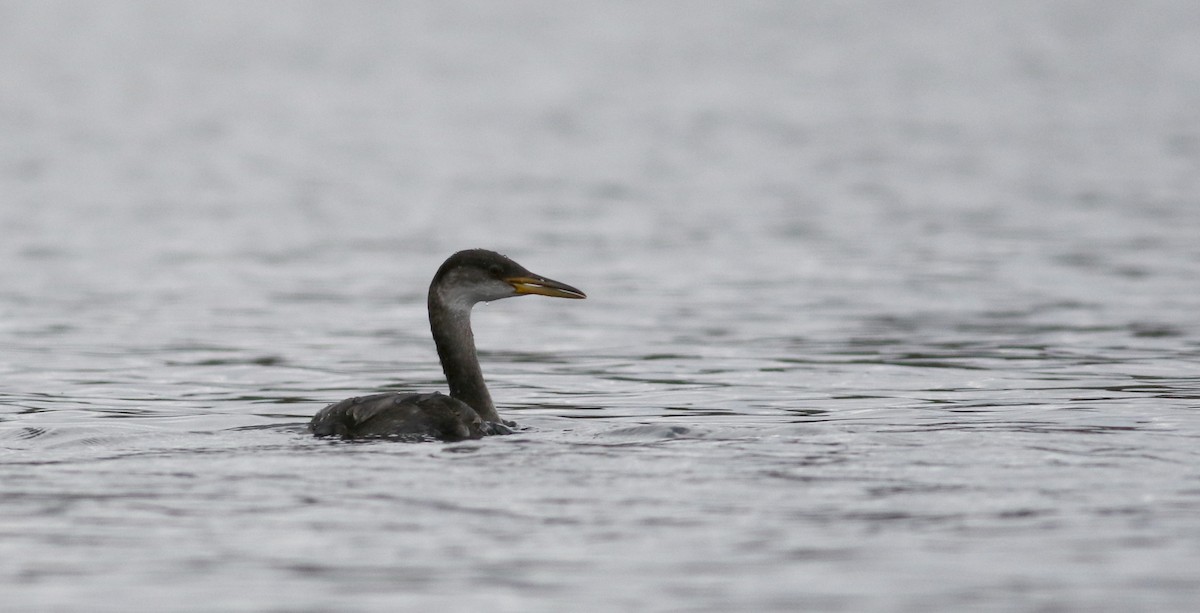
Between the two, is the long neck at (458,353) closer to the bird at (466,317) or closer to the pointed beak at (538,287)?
the bird at (466,317)

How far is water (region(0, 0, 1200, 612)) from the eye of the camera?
869 cm

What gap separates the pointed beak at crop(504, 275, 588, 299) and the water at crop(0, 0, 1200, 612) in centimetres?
88

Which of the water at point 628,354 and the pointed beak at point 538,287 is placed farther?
the pointed beak at point 538,287

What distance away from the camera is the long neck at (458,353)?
1306cm

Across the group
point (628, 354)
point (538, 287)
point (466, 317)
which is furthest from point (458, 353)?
point (628, 354)

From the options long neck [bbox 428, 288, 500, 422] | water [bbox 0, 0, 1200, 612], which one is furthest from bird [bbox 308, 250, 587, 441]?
water [bbox 0, 0, 1200, 612]

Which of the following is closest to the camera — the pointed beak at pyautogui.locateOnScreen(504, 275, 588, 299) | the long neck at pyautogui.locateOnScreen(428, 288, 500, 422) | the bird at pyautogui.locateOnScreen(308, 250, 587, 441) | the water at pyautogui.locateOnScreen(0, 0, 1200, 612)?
the water at pyautogui.locateOnScreen(0, 0, 1200, 612)

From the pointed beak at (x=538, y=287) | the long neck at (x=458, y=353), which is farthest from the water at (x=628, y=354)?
the pointed beak at (x=538, y=287)

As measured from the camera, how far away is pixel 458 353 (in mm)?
13164

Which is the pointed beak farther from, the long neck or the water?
the water

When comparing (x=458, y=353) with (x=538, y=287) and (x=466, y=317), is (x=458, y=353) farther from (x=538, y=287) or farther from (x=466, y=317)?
(x=538, y=287)

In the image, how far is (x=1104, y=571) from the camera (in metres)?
8.38

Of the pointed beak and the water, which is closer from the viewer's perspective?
the water

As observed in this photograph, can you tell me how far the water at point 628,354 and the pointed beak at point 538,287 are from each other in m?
0.88
